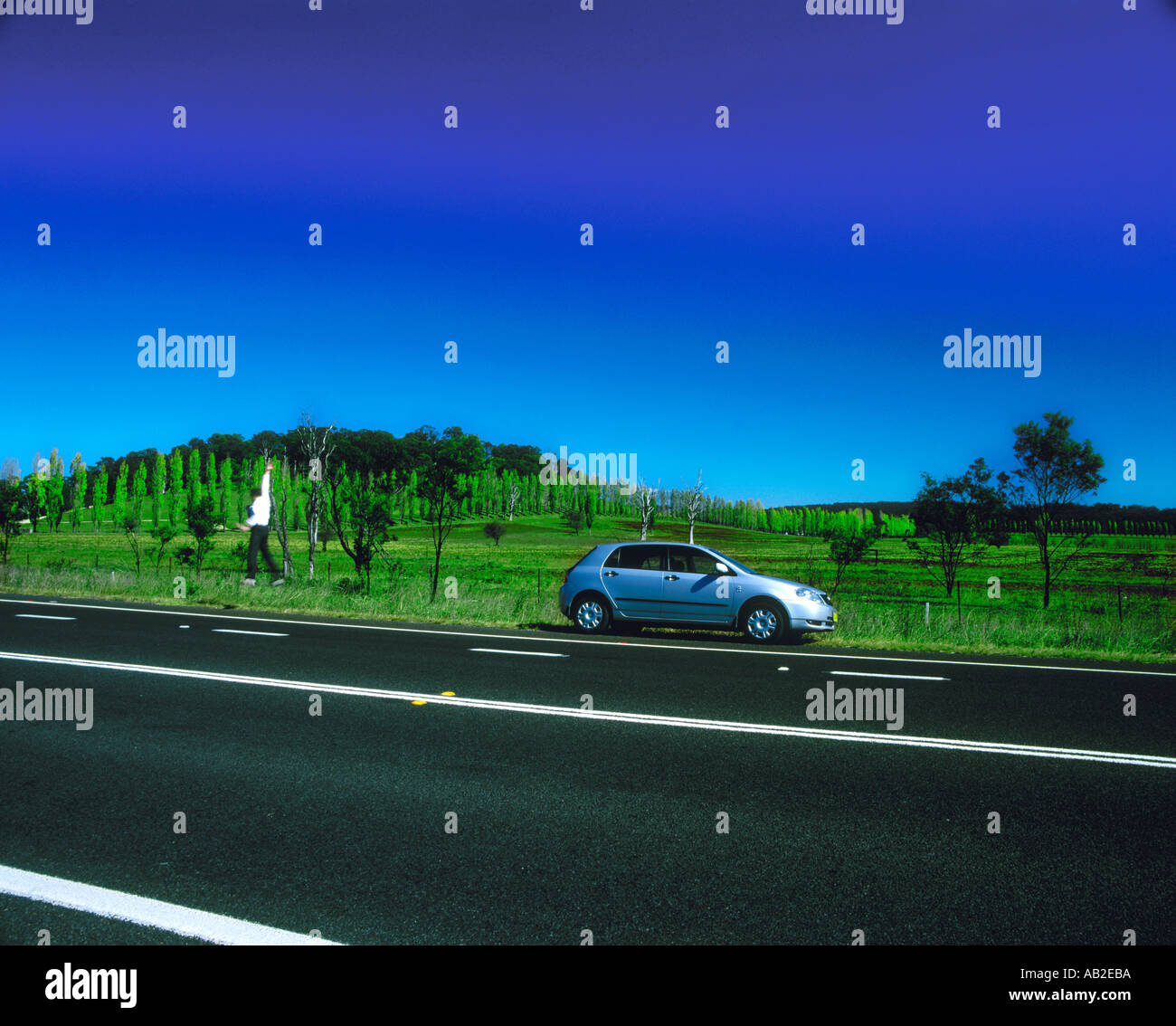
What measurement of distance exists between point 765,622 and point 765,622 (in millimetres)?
16

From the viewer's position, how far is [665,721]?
6.99m

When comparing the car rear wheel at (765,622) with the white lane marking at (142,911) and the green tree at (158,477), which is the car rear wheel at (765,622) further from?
the green tree at (158,477)

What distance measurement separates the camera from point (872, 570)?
63.4 meters

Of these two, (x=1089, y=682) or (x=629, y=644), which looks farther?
(x=629, y=644)

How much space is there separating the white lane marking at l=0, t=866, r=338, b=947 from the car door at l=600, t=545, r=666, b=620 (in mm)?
10880

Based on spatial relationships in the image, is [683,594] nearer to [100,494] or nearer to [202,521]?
[202,521]

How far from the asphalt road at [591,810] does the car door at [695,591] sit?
14.9 feet

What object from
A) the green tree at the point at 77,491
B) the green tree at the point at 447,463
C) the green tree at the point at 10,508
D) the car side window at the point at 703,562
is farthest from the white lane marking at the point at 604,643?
the green tree at the point at 77,491

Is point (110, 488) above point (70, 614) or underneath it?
above

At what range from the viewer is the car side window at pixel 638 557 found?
46.9ft
